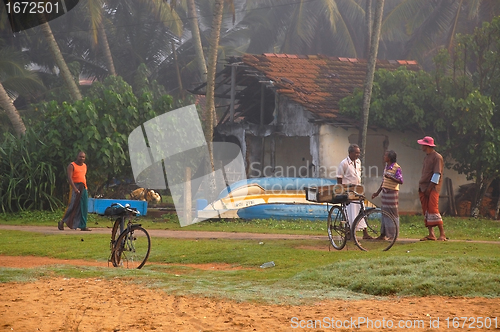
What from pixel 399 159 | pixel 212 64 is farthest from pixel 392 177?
pixel 399 159

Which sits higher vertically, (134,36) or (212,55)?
(134,36)

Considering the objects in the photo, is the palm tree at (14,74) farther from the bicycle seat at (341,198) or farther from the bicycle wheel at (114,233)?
the bicycle seat at (341,198)

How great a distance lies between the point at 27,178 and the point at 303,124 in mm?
9197

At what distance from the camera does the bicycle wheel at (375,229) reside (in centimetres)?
1126

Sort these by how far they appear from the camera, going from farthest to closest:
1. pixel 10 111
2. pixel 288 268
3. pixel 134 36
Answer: pixel 134 36
pixel 10 111
pixel 288 268

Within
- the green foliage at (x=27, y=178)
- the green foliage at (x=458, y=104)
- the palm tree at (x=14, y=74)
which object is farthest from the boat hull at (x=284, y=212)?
the palm tree at (x=14, y=74)

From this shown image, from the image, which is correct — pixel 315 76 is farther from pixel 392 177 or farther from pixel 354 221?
pixel 354 221

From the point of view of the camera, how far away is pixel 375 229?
11.7 m

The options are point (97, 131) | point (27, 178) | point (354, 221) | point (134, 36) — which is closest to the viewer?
point (354, 221)

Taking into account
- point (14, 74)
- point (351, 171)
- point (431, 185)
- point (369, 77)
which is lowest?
point (431, 185)

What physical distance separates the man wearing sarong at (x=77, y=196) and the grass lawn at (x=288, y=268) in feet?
3.79

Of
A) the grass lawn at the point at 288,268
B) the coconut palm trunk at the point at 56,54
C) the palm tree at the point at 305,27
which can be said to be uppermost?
the palm tree at the point at 305,27

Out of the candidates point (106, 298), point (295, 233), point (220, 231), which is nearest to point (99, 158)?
point (220, 231)

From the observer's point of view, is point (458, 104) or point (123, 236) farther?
point (458, 104)
